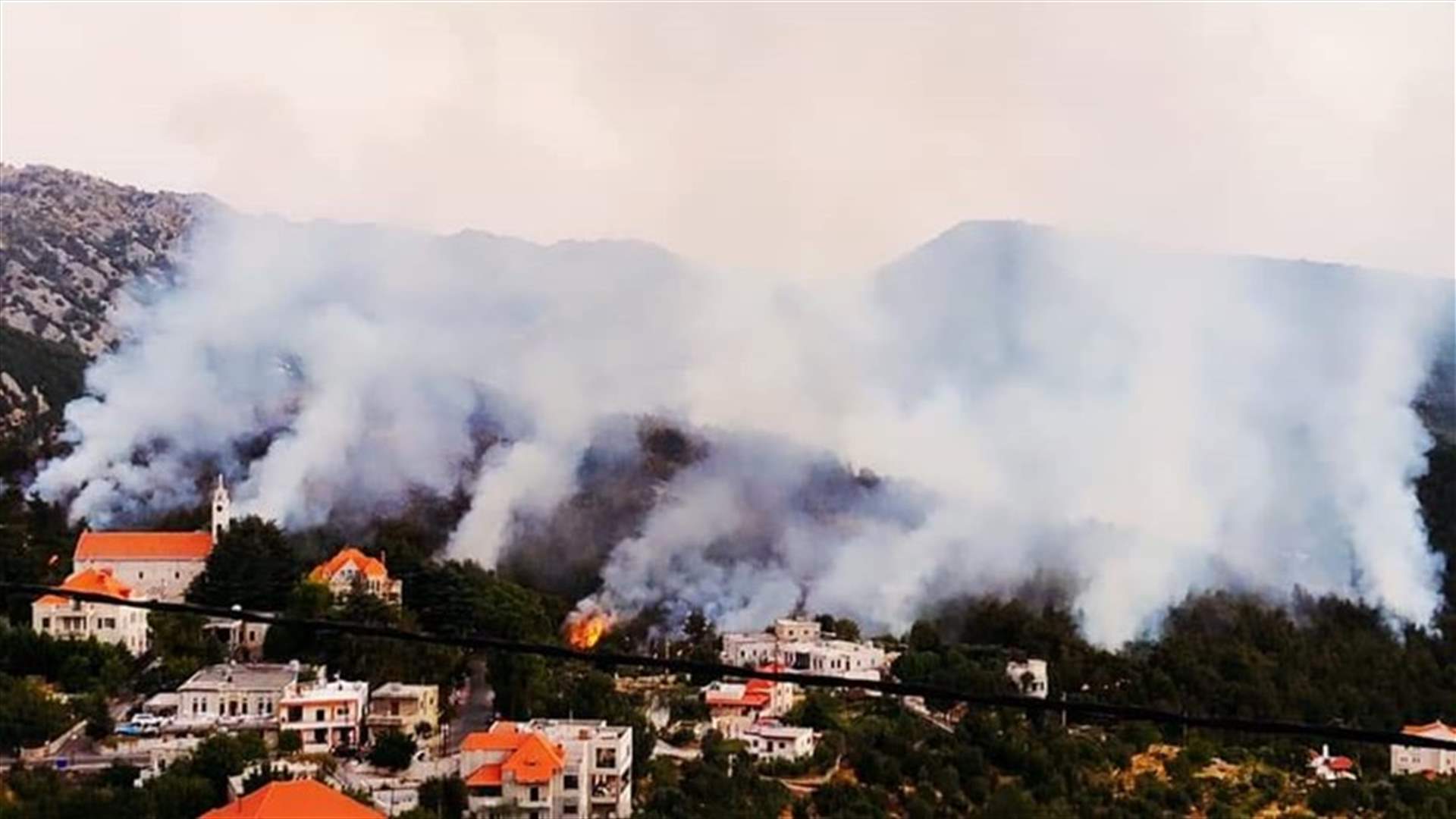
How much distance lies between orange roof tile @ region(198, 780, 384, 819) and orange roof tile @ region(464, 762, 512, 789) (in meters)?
0.45

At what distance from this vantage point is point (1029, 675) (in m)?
10.0

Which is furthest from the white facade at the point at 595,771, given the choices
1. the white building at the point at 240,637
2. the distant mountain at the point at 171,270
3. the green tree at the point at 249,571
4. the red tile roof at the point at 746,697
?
the distant mountain at the point at 171,270

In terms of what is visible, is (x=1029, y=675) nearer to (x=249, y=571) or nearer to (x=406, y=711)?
(x=406, y=711)

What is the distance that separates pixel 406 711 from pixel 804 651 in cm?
Result: 260

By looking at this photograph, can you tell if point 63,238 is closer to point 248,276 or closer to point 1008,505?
point 248,276

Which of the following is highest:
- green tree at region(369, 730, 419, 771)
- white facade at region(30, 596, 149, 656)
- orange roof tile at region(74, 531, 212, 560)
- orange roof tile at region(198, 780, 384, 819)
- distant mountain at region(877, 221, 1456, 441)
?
distant mountain at region(877, 221, 1456, 441)

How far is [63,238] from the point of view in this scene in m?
13.6

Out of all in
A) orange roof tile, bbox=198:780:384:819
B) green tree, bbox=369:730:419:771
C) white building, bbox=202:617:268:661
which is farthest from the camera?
white building, bbox=202:617:268:661

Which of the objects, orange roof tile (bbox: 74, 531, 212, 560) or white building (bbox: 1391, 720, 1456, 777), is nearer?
white building (bbox: 1391, 720, 1456, 777)

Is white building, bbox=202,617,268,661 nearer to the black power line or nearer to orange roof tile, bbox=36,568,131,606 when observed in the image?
orange roof tile, bbox=36,568,131,606

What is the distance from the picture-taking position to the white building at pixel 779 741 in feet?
26.9

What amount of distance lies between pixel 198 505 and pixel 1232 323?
797 cm

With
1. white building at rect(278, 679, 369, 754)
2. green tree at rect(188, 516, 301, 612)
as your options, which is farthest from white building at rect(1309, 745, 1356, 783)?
green tree at rect(188, 516, 301, 612)

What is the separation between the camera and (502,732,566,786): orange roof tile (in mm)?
7938
